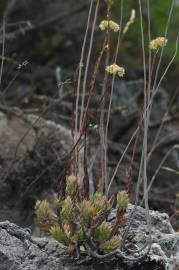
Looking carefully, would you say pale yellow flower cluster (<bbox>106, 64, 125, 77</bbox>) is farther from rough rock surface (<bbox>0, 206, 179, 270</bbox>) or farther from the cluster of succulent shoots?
rough rock surface (<bbox>0, 206, 179, 270</bbox>)

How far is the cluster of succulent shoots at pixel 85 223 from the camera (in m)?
2.02

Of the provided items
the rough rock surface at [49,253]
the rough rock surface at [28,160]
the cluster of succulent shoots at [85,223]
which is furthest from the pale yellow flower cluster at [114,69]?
the rough rock surface at [28,160]

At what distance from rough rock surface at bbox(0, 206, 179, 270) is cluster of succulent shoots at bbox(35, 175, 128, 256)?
0.18 feet

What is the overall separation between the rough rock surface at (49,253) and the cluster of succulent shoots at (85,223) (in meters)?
0.06

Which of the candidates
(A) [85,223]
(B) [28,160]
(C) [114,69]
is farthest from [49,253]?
(B) [28,160]

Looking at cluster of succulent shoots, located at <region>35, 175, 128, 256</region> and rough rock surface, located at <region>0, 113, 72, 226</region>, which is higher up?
rough rock surface, located at <region>0, 113, 72, 226</region>

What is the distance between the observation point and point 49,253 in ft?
7.10

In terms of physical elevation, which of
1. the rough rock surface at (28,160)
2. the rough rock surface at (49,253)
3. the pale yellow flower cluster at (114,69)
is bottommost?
the rough rock surface at (49,253)

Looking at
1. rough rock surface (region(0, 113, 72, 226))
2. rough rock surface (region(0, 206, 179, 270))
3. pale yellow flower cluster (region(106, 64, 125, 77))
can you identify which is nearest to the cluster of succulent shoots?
rough rock surface (region(0, 206, 179, 270))

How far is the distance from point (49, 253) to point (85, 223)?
0.22 metres

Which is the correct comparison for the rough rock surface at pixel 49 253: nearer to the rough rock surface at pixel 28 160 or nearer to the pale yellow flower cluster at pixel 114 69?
the pale yellow flower cluster at pixel 114 69

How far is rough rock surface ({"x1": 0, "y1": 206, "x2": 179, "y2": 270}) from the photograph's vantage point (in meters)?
2.04

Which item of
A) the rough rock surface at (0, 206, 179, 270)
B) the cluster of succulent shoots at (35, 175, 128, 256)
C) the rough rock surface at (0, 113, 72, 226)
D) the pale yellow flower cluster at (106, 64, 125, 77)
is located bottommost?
the rough rock surface at (0, 206, 179, 270)

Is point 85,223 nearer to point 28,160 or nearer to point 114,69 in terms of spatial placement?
point 114,69
